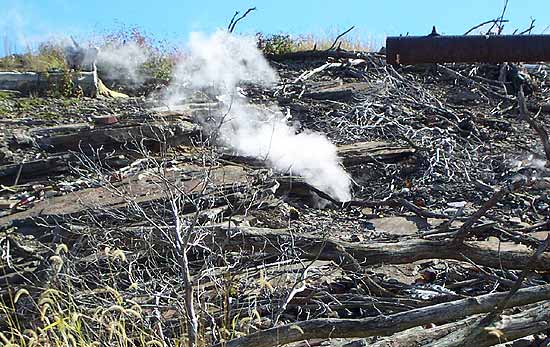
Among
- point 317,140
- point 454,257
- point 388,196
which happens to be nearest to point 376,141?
Answer: point 317,140

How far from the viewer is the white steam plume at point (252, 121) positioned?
631 cm

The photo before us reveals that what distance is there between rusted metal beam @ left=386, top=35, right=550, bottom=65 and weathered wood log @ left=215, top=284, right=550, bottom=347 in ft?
3.84

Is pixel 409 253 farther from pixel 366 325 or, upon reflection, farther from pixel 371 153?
pixel 371 153

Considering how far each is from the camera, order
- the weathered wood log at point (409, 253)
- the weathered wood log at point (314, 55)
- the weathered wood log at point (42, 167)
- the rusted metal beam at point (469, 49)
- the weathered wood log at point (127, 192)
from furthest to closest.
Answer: the weathered wood log at point (314, 55), the weathered wood log at point (42, 167), the weathered wood log at point (127, 192), the weathered wood log at point (409, 253), the rusted metal beam at point (469, 49)

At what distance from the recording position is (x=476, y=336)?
279 centimetres

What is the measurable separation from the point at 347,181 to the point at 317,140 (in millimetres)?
866

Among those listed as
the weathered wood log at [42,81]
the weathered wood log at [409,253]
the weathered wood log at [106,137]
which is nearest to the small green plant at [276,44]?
the weathered wood log at [42,81]

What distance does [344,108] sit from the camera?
8.31 meters

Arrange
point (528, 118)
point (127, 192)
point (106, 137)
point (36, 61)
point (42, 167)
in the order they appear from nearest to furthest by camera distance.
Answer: point (528, 118) → point (127, 192) → point (42, 167) → point (106, 137) → point (36, 61)

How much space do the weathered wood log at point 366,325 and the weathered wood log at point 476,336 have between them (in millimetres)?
40

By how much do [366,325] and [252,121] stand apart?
4743 mm

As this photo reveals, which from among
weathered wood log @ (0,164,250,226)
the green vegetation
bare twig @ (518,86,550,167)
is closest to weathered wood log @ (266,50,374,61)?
the green vegetation

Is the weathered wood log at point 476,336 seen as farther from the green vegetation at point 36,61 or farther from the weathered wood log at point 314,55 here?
the green vegetation at point 36,61

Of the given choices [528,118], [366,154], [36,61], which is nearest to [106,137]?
[366,154]
